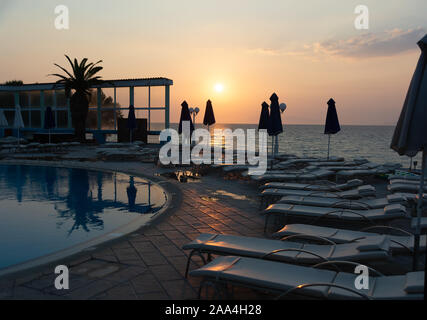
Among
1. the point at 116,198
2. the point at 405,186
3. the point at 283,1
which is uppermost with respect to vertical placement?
the point at 283,1

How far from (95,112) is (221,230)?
25611 mm

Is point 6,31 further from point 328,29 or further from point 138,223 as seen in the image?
point 328,29

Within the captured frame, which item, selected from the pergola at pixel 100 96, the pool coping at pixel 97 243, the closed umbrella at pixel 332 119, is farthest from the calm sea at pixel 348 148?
the pool coping at pixel 97 243

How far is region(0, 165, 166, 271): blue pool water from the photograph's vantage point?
5531mm

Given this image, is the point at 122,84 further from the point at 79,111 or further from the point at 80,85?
the point at 79,111

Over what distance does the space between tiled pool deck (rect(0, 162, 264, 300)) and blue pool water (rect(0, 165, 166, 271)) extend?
0.95 meters

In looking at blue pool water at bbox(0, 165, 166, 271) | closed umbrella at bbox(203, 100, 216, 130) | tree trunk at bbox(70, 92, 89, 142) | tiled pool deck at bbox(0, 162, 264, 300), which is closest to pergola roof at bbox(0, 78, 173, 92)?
tree trunk at bbox(70, 92, 89, 142)

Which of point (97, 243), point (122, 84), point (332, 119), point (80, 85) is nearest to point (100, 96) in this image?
point (122, 84)

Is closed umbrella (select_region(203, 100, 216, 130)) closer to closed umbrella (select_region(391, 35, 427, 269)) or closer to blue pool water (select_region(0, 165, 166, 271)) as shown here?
blue pool water (select_region(0, 165, 166, 271))

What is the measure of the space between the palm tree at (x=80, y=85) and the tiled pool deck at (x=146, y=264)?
2116 cm

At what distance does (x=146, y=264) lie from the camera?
404 centimetres

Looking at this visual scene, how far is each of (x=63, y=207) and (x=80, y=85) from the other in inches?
780
